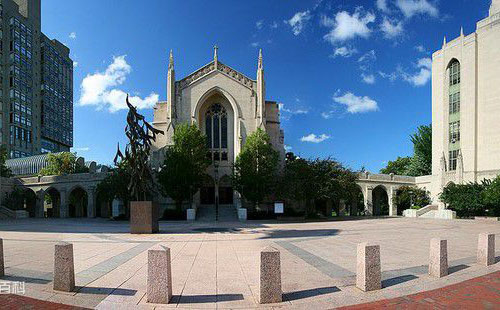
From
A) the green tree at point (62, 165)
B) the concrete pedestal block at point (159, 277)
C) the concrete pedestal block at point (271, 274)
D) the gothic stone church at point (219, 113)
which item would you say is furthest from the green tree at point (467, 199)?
the green tree at point (62, 165)

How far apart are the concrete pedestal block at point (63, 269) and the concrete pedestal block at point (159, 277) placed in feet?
6.54

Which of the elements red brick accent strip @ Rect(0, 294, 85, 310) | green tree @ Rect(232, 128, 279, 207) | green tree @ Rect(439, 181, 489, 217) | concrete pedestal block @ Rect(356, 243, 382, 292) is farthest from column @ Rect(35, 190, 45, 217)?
green tree @ Rect(439, 181, 489, 217)

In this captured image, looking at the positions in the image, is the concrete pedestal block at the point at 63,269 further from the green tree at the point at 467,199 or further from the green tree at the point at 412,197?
the green tree at the point at 412,197

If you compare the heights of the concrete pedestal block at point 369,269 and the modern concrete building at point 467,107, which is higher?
the modern concrete building at point 467,107

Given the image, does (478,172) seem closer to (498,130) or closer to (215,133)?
(498,130)

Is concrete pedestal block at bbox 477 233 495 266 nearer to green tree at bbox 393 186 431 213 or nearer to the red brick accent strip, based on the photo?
the red brick accent strip

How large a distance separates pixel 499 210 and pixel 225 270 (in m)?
34.9

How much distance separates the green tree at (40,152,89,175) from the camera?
51.2 m

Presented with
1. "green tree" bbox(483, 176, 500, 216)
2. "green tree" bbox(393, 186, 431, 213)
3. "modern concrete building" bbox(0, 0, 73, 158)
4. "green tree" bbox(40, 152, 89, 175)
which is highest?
"modern concrete building" bbox(0, 0, 73, 158)

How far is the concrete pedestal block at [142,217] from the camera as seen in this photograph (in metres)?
18.0

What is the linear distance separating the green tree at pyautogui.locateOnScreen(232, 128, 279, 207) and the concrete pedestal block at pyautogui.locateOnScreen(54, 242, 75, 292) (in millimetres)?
27390

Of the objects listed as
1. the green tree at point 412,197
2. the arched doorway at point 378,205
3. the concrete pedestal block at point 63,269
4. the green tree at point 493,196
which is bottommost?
the arched doorway at point 378,205

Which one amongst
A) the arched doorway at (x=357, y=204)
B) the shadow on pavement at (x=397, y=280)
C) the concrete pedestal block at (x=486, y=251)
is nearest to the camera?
the shadow on pavement at (x=397, y=280)

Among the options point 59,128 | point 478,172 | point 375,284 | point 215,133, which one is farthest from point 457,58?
point 59,128
